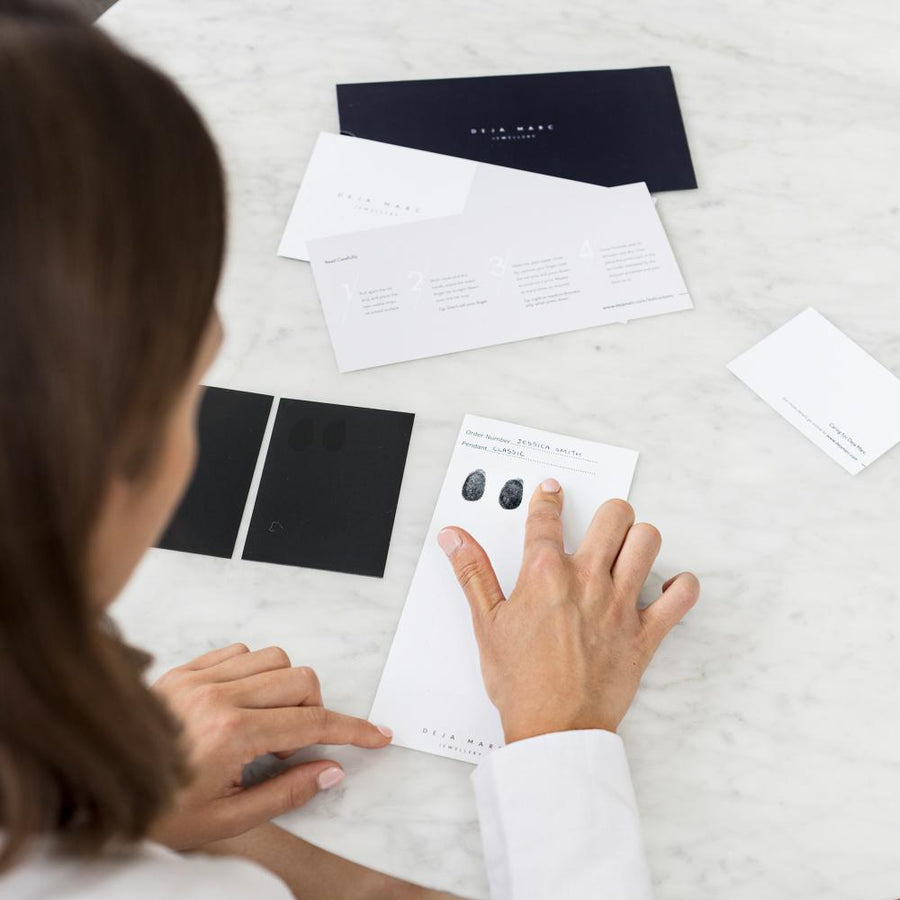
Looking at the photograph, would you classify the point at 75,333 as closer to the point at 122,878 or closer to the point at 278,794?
the point at 122,878

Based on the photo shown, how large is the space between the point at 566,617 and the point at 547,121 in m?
0.56

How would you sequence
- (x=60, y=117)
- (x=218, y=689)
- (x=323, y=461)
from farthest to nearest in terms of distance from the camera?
(x=323, y=461) < (x=218, y=689) < (x=60, y=117)

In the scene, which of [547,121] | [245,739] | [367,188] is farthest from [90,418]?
[547,121]

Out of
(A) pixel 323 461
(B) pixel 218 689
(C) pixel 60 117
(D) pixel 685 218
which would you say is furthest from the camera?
(D) pixel 685 218

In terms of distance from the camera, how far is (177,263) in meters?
0.40

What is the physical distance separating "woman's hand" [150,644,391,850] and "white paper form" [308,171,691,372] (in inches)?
12.4

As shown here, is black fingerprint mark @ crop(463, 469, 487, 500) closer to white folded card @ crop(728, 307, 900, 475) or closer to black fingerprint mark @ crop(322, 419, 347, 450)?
black fingerprint mark @ crop(322, 419, 347, 450)

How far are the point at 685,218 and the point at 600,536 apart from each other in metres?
0.38

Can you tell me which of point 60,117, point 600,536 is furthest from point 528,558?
point 60,117

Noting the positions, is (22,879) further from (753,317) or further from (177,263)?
(753,317)

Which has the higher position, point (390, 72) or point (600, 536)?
point (390, 72)

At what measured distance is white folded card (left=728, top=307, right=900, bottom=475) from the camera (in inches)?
35.0

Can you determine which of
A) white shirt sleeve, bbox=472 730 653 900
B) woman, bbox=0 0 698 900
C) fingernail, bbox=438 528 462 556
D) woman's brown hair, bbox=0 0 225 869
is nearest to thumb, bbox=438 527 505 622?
fingernail, bbox=438 528 462 556

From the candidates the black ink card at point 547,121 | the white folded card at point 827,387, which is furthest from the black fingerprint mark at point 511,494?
the black ink card at point 547,121
